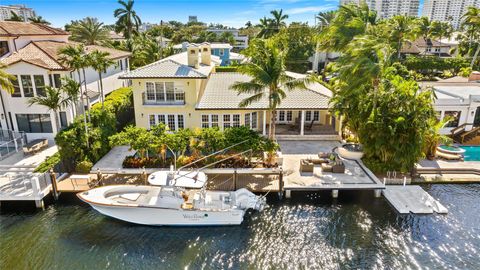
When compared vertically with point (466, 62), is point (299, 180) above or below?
below

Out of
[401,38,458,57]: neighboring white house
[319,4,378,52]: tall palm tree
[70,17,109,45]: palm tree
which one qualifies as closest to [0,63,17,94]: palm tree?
[319,4,378,52]: tall palm tree

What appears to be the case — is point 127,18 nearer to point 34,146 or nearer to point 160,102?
point 160,102

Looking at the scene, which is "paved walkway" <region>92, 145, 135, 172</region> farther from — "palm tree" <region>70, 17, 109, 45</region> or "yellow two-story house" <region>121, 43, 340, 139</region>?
"palm tree" <region>70, 17, 109, 45</region>

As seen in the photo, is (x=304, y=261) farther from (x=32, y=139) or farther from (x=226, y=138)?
(x=32, y=139)

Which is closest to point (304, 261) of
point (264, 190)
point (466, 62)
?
point (264, 190)

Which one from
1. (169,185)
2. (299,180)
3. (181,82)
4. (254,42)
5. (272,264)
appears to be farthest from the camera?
(181,82)

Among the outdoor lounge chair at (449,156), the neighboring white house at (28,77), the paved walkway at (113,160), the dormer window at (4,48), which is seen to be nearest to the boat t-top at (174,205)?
the paved walkway at (113,160)
